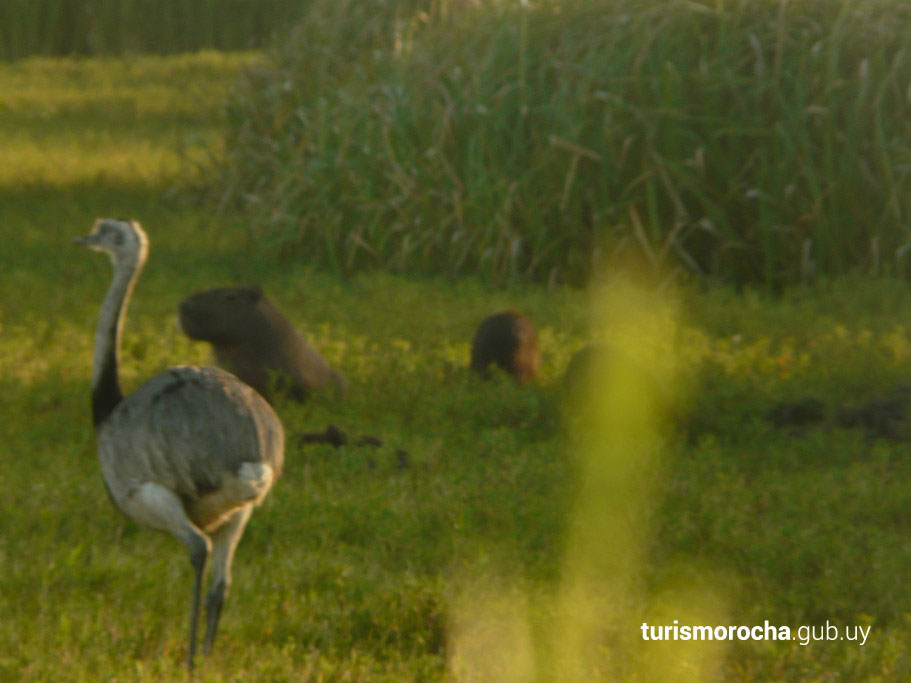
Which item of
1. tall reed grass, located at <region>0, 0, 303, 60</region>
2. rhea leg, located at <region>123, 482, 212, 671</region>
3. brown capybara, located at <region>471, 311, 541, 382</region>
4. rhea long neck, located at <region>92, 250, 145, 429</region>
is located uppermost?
rhea long neck, located at <region>92, 250, 145, 429</region>

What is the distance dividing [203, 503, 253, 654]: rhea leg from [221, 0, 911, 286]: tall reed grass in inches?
255

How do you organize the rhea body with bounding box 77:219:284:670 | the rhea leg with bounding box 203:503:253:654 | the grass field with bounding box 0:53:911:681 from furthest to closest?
the grass field with bounding box 0:53:911:681
the rhea leg with bounding box 203:503:253:654
the rhea body with bounding box 77:219:284:670

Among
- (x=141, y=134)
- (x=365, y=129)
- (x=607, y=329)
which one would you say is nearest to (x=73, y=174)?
(x=141, y=134)

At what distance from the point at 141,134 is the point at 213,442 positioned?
54.3 ft

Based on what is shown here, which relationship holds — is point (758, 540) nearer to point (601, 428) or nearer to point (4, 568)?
point (601, 428)

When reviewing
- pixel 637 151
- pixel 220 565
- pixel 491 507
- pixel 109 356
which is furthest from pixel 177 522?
pixel 637 151

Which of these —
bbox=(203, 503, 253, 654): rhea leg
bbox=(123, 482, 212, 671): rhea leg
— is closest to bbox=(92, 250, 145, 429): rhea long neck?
bbox=(123, 482, 212, 671): rhea leg

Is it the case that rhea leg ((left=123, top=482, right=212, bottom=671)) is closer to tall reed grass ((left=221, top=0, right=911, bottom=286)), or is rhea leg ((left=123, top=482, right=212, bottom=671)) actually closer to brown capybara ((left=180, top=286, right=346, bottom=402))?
brown capybara ((left=180, top=286, right=346, bottom=402))

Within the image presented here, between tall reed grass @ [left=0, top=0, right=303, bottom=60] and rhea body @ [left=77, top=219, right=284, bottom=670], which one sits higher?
rhea body @ [left=77, top=219, right=284, bottom=670]

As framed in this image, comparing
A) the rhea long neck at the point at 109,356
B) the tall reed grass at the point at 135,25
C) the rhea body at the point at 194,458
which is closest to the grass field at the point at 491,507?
the rhea body at the point at 194,458

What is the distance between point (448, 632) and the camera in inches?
218

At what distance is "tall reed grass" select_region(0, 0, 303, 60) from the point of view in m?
27.0

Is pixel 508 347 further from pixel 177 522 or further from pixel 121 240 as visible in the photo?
pixel 177 522

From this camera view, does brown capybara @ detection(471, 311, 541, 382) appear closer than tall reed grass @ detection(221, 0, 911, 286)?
Yes
